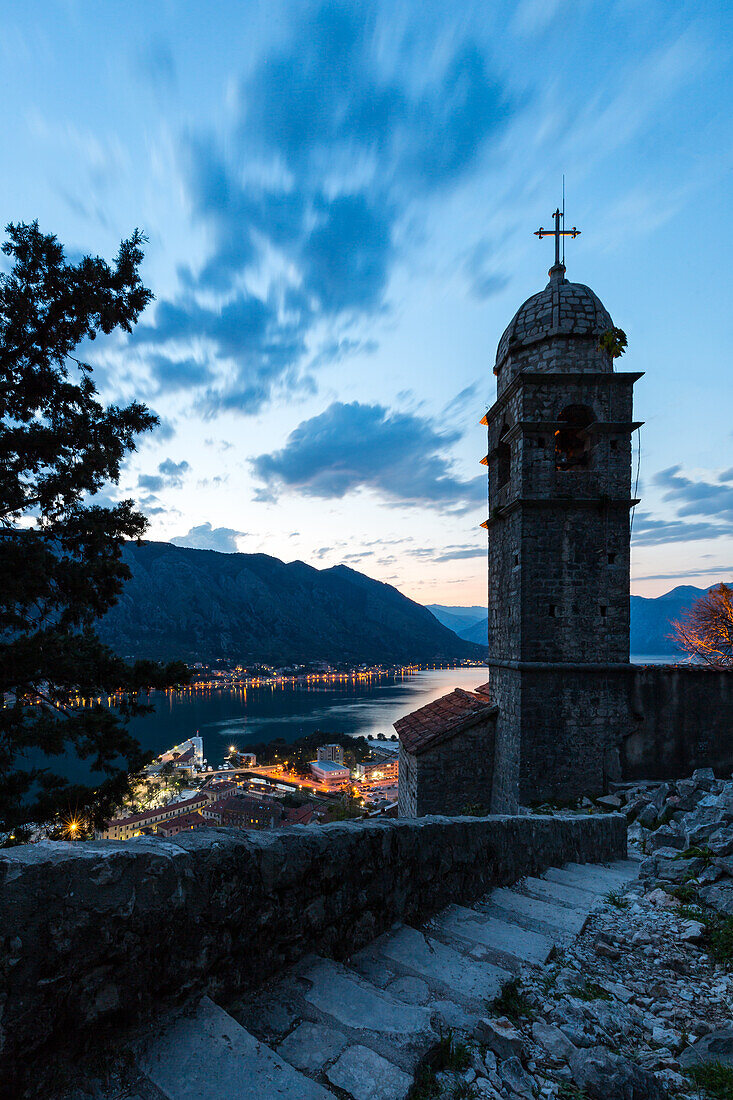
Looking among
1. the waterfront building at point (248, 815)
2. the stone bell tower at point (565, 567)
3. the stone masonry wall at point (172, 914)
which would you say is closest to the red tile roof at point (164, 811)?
the waterfront building at point (248, 815)

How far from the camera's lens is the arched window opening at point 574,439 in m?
10.3

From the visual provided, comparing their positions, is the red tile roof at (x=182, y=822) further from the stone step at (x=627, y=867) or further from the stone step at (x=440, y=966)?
the stone step at (x=440, y=966)

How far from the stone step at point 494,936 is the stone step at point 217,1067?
5.29ft

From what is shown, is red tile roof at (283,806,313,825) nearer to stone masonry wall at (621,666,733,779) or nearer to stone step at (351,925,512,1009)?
stone masonry wall at (621,666,733,779)

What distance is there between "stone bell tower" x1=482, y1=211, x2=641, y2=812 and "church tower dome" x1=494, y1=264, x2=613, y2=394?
0.02 m

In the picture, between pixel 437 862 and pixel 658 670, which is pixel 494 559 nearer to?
pixel 658 670

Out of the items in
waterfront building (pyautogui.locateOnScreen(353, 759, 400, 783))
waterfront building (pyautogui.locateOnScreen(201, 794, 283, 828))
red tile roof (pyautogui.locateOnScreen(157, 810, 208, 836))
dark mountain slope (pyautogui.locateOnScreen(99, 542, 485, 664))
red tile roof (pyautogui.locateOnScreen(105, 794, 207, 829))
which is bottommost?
waterfront building (pyautogui.locateOnScreen(353, 759, 400, 783))

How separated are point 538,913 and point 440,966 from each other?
141cm

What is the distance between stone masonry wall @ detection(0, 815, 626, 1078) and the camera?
4.44 feet

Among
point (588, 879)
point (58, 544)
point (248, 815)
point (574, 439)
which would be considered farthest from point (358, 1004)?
point (248, 815)

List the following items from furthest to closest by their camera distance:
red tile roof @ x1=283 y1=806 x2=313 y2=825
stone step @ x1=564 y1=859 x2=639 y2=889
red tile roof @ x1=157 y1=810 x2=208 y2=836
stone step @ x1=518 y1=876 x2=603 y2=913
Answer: red tile roof @ x1=157 y1=810 x2=208 y2=836 → red tile roof @ x1=283 y1=806 x2=313 y2=825 → stone step @ x1=564 y1=859 x2=639 y2=889 → stone step @ x1=518 y1=876 x2=603 y2=913

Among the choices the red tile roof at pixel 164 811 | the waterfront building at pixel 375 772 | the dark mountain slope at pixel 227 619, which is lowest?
the waterfront building at pixel 375 772

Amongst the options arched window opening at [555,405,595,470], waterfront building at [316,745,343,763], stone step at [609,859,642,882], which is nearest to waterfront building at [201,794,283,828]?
waterfront building at [316,745,343,763]

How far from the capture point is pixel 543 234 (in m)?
11.0
